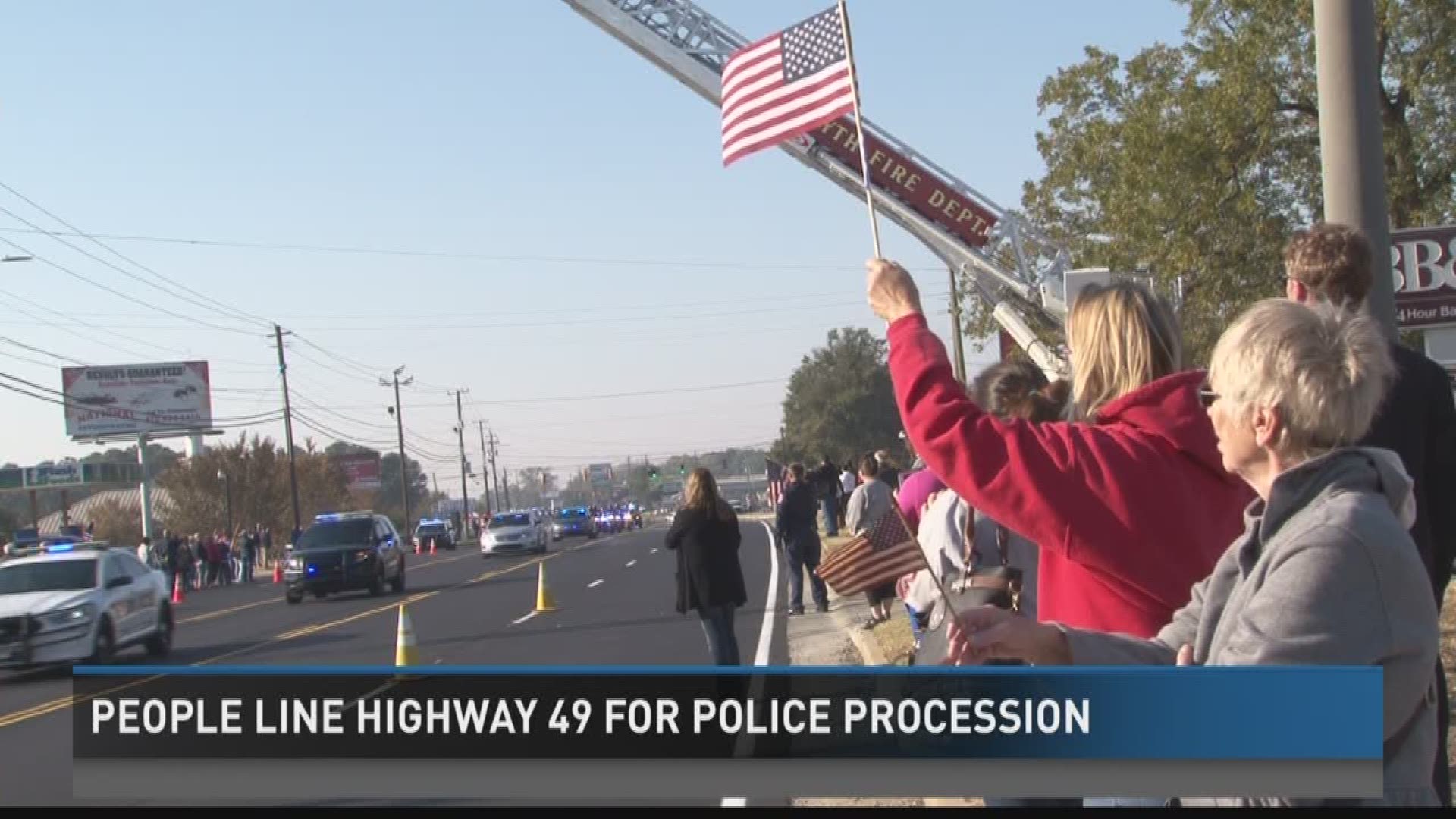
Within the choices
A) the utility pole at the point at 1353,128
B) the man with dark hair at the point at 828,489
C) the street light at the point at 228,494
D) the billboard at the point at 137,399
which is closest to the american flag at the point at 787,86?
the utility pole at the point at 1353,128

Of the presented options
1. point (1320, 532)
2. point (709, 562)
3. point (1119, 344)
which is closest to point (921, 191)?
point (709, 562)

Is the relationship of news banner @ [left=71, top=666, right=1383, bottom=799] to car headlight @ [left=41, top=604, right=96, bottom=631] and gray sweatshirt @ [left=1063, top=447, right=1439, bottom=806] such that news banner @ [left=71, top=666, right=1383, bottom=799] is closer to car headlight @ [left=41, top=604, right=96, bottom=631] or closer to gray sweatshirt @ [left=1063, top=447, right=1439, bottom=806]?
gray sweatshirt @ [left=1063, top=447, right=1439, bottom=806]

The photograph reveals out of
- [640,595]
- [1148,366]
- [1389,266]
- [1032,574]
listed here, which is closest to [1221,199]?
[640,595]

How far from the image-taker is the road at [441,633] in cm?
1316

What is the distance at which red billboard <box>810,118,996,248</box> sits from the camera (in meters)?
28.7

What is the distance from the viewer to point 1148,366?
11.8 feet

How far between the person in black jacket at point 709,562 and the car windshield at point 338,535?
68.9ft

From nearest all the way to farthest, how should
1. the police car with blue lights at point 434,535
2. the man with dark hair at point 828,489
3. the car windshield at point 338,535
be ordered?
the car windshield at point 338,535
the man with dark hair at point 828,489
the police car with blue lights at point 434,535

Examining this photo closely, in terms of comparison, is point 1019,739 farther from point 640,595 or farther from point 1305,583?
point 640,595

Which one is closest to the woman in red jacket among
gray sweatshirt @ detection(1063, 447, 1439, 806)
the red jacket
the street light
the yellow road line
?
the red jacket

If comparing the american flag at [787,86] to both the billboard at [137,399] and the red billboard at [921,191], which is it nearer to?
the red billboard at [921,191]

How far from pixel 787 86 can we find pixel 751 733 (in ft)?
14.9

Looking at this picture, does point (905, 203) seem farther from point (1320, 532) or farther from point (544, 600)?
point (1320, 532)

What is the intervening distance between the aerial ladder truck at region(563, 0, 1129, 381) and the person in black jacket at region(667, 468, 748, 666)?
17826mm
